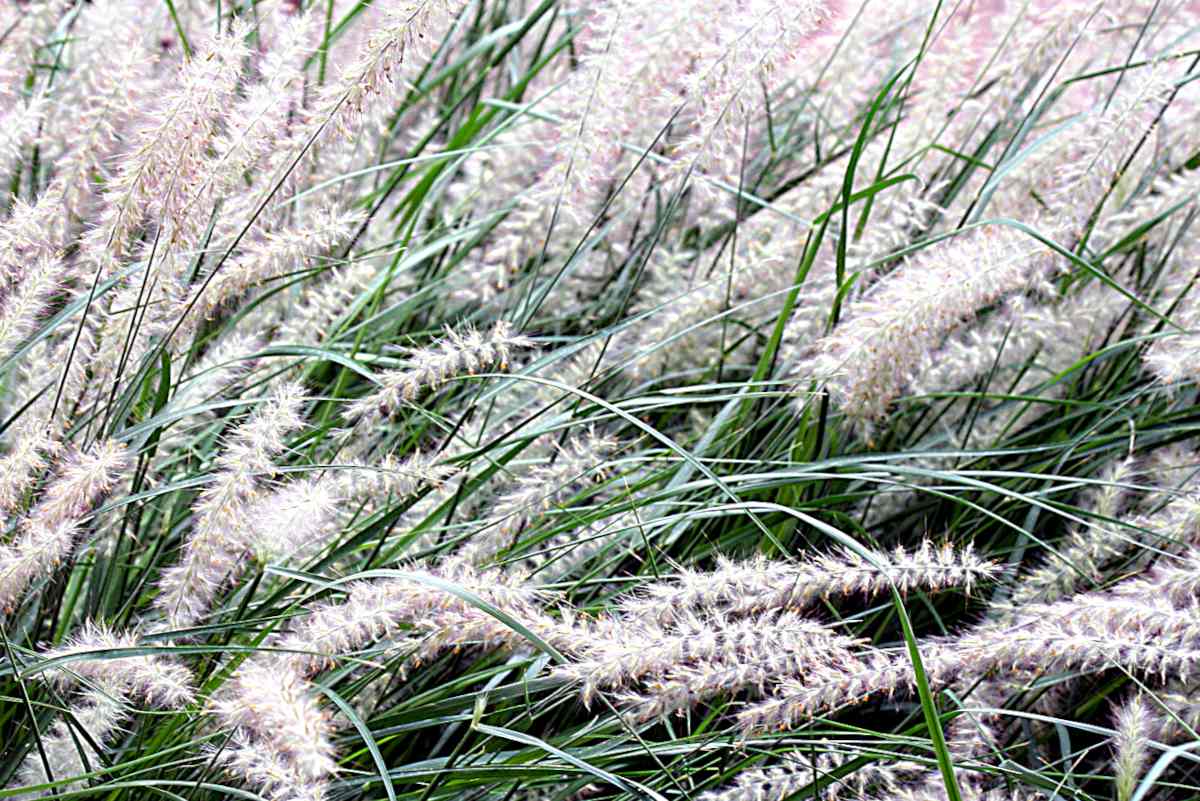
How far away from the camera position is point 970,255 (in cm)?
111

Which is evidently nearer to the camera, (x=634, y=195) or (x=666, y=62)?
(x=666, y=62)

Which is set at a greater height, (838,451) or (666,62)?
(666,62)

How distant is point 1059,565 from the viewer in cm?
115

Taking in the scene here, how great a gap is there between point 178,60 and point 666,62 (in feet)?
1.65

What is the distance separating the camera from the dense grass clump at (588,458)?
34.2 inches

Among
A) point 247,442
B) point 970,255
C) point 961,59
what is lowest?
point 247,442

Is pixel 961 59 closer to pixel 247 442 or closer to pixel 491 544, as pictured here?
pixel 491 544

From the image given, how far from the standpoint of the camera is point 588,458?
110cm

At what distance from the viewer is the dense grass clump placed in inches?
34.2

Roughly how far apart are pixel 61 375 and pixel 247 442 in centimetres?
16

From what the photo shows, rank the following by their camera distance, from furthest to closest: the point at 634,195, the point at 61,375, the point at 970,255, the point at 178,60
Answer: the point at 634,195
the point at 178,60
the point at 970,255
the point at 61,375

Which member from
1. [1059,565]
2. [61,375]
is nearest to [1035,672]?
[1059,565]

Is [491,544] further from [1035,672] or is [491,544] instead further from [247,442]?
[1035,672]

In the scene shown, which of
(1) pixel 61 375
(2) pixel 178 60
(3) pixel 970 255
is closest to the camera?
(1) pixel 61 375
